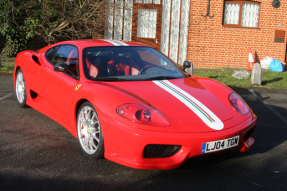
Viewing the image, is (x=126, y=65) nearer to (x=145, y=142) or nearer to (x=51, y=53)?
(x=51, y=53)

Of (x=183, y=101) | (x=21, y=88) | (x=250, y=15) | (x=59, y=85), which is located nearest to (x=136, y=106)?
(x=183, y=101)

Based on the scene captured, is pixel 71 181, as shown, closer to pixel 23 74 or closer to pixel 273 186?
pixel 273 186

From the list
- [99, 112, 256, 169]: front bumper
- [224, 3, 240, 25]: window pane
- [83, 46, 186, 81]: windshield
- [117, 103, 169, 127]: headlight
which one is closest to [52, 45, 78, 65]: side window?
[83, 46, 186, 81]: windshield

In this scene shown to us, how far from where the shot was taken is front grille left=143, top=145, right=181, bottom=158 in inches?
116

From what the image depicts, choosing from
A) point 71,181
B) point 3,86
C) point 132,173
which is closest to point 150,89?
point 132,173

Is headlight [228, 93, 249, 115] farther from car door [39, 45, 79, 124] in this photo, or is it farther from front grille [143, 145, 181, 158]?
car door [39, 45, 79, 124]

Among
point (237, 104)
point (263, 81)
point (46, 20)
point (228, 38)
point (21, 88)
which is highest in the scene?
point (46, 20)

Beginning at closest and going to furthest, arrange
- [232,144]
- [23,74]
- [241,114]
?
[232,144]
[241,114]
[23,74]

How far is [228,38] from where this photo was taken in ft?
44.0

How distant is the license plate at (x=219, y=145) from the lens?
2.95 metres

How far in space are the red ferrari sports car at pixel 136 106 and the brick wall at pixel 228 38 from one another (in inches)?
364

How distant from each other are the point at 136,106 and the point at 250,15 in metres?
11.8

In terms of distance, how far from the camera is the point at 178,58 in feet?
45.2

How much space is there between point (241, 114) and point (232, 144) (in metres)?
0.49
